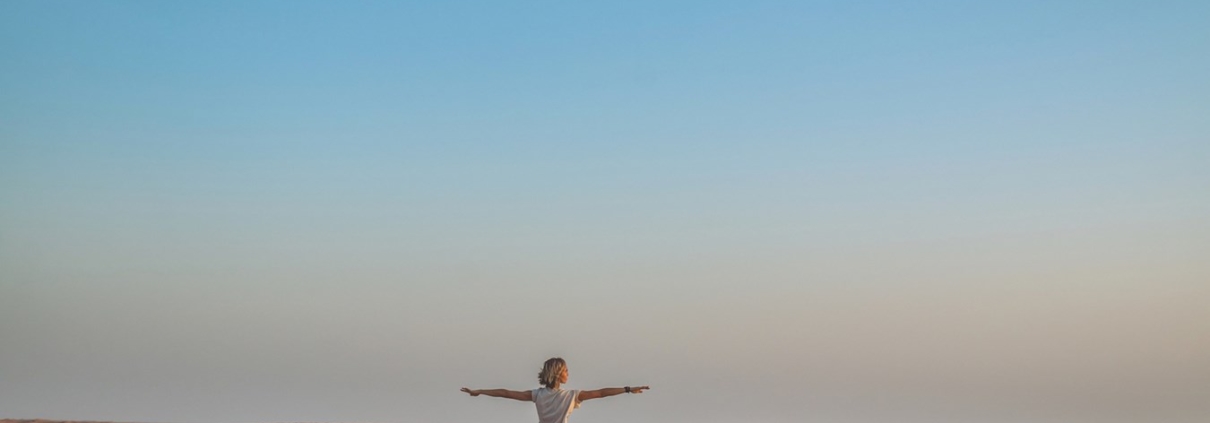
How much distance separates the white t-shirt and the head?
13 centimetres

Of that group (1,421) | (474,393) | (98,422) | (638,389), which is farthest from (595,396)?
(98,422)

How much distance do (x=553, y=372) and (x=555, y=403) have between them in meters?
0.48

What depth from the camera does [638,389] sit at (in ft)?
55.3

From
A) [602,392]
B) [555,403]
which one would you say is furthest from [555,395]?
[602,392]

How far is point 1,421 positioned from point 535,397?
1662 centimetres

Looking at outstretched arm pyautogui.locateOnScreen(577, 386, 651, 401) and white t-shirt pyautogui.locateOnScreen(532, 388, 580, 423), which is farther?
outstretched arm pyautogui.locateOnScreen(577, 386, 651, 401)

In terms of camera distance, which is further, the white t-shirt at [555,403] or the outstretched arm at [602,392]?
the outstretched arm at [602,392]

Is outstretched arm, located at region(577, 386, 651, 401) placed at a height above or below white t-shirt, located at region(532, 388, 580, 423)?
above

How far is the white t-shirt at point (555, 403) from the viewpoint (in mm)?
16266

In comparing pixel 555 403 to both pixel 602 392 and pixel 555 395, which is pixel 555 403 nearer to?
pixel 555 395

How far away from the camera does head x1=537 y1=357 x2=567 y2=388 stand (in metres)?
16.2

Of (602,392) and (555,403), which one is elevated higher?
(602,392)

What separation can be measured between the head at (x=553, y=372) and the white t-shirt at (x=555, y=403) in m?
0.13

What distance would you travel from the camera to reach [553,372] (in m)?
16.2
